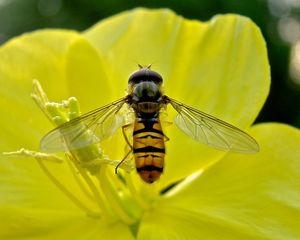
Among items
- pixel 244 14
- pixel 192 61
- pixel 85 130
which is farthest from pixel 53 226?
pixel 244 14

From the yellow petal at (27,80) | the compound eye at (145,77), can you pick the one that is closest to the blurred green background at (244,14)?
the yellow petal at (27,80)

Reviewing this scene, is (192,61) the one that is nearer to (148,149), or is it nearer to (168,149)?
(168,149)

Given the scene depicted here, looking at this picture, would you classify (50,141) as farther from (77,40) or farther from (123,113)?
(77,40)

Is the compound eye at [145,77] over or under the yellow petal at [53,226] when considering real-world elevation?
over

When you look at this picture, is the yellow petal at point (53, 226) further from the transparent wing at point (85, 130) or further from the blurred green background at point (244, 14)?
the blurred green background at point (244, 14)

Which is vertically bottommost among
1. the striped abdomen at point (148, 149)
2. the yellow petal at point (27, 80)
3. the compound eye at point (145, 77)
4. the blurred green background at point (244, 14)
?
the striped abdomen at point (148, 149)

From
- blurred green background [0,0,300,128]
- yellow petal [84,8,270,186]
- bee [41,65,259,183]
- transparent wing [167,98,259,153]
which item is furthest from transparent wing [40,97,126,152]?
blurred green background [0,0,300,128]

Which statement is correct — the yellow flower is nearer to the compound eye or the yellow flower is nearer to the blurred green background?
the compound eye

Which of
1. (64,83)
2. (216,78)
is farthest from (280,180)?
(64,83)
